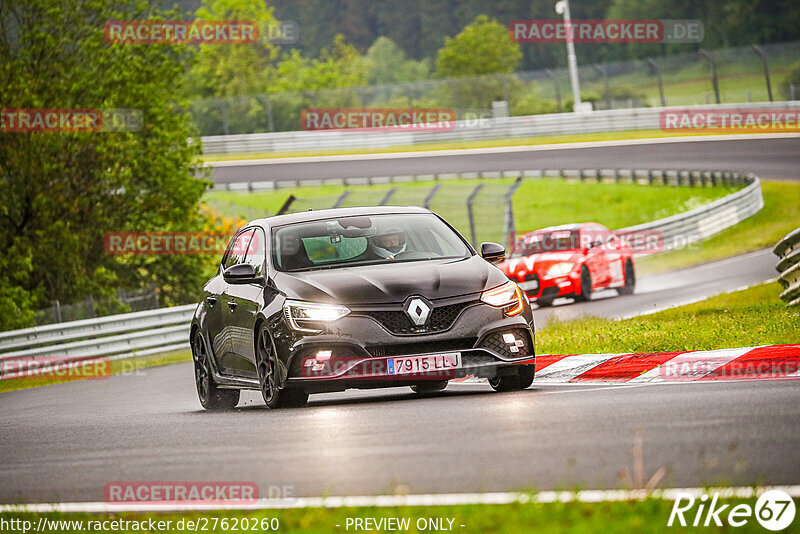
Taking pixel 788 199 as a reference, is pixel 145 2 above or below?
above

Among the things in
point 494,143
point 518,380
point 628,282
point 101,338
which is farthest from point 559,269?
point 494,143

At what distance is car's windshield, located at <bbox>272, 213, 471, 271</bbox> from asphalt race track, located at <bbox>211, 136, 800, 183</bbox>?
27522mm

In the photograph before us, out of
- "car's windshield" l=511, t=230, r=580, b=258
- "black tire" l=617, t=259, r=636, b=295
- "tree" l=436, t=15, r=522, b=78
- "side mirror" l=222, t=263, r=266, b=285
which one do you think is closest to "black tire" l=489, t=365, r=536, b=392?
"side mirror" l=222, t=263, r=266, b=285

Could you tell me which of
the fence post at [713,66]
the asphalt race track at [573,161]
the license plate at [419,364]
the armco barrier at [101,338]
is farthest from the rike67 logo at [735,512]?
the fence post at [713,66]

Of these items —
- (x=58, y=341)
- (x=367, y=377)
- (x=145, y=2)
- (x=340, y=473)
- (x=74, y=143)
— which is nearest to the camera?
(x=340, y=473)

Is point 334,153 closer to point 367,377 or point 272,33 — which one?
point 367,377

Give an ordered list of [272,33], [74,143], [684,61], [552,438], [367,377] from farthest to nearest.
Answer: [272,33] → [684,61] → [74,143] → [367,377] → [552,438]

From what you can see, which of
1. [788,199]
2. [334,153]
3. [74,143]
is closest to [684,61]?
[334,153]

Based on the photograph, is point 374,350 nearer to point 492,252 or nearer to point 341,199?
point 492,252

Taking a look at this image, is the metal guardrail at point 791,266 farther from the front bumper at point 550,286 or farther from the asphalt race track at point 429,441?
the front bumper at point 550,286

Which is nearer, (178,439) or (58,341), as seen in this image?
(178,439)

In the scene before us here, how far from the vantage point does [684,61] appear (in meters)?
52.6

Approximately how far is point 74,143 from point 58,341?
6.78m

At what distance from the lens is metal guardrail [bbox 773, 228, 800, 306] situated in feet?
49.4
